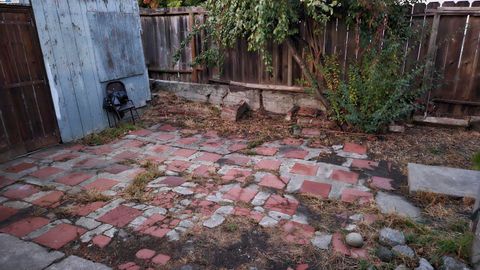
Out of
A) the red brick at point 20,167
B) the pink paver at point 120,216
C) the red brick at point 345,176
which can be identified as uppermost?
the red brick at point 20,167

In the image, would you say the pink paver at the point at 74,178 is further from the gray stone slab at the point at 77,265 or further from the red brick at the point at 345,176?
the red brick at the point at 345,176

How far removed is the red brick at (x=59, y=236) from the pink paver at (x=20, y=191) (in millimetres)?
863

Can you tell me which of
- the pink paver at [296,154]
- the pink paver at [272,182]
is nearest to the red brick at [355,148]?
the pink paver at [296,154]

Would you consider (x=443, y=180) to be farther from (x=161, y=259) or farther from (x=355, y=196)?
(x=161, y=259)

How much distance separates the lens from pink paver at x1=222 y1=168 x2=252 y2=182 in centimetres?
350

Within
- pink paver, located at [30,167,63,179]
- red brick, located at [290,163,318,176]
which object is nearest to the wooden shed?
pink paver, located at [30,167,63,179]

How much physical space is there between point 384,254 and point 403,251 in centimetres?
13

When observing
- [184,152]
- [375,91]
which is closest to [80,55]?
[184,152]

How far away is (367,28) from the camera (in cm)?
459

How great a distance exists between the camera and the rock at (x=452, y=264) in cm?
208

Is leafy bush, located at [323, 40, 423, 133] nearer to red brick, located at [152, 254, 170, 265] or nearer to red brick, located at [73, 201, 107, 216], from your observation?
red brick, located at [152, 254, 170, 265]

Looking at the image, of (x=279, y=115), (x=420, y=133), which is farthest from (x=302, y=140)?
(x=420, y=133)

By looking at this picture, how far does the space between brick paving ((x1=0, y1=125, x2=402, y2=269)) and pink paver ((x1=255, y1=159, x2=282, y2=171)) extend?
0.04 ft

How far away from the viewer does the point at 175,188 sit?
10.9 feet
